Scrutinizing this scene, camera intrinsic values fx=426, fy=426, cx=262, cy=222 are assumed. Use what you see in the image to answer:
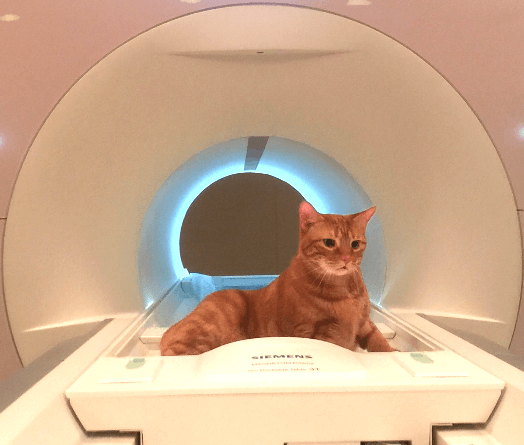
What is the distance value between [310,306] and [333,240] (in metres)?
0.17

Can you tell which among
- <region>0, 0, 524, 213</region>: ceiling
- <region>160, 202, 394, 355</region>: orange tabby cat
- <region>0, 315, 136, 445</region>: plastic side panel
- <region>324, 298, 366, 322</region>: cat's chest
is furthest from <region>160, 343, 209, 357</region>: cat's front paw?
<region>0, 0, 524, 213</region>: ceiling

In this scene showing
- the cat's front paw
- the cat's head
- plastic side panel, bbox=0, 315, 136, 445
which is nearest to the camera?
plastic side panel, bbox=0, 315, 136, 445

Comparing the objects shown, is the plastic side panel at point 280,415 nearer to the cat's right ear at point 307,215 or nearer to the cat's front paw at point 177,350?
the cat's front paw at point 177,350

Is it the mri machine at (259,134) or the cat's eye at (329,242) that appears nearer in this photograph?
the mri machine at (259,134)

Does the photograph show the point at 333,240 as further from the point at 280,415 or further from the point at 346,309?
the point at 280,415

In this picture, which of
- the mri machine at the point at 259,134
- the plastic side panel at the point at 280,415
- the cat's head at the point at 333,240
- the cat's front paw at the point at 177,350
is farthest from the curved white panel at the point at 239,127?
the plastic side panel at the point at 280,415

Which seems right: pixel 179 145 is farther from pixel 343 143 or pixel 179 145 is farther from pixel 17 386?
pixel 17 386

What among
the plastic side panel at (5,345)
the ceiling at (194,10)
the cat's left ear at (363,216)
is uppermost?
the ceiling at (194,10)

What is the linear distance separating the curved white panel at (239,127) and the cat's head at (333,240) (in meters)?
0.14

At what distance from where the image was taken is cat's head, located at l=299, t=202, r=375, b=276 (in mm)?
1010

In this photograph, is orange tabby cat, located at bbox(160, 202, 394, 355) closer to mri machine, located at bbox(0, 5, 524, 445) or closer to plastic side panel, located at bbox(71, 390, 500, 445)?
mri machine, located at bbox(0, 5, 524, 445)

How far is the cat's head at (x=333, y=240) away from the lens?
1.01 m

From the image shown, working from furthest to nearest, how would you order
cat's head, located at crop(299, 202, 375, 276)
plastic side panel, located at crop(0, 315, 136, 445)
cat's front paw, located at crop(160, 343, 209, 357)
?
cat's head, located at crop(299, 202, 375, 276), cat's front paw, located at crop(160, 343, 209, 357), plastic side panel, located at crop(0, 315, 136, 445)

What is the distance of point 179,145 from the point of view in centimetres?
105
